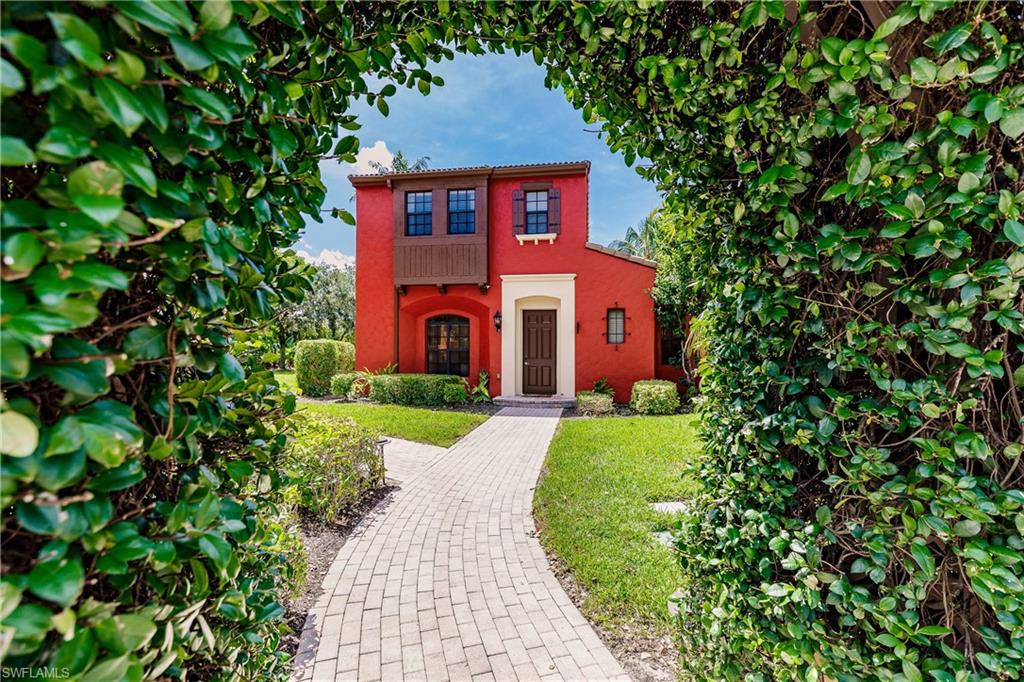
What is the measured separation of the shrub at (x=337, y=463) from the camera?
12.4ft

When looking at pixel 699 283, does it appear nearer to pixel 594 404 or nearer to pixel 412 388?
pixel 594 404

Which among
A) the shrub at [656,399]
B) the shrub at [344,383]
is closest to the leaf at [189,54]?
the shrub at [656,399]

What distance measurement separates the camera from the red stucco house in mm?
10836

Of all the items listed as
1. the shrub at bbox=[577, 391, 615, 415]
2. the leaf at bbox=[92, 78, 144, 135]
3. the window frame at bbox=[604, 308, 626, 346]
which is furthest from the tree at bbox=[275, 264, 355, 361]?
the leaf at bbox=[92, 78, 144, 135]

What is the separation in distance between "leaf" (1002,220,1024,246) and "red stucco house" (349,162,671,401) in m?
9.85

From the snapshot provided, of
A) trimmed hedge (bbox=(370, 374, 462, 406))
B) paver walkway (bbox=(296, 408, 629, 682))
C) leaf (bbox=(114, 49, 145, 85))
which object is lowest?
paver walkway (bbox=(296, 408, 629, 682))

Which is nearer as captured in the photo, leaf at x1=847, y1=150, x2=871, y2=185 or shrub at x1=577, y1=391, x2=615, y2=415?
leaf at x1=847, y1=150, x2=871, y2=185

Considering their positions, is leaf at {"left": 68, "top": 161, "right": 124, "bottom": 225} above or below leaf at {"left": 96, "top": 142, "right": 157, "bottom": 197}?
below

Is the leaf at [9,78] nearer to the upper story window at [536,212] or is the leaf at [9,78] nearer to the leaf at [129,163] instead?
the leaf at [129,163]

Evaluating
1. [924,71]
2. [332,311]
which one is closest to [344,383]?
[332,311]

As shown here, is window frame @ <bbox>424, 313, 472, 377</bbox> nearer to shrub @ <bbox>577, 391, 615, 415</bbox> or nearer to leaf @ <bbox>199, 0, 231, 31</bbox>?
shrub @ <bbox>577, 391, 615, 415</bbox>

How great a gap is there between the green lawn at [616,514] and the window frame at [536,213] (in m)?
6.03

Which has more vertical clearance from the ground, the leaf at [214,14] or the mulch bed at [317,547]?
the leaf at [214,14]

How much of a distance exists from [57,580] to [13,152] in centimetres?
56
